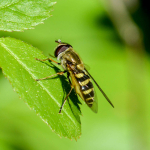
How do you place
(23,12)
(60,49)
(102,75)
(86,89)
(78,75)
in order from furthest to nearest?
1. (102,75)
2. (60,49)
3. (78,75)
4. (86,89)
5. (23,12)

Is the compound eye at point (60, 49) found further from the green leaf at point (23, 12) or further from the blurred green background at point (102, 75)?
the blurred green background at point (102, 75)

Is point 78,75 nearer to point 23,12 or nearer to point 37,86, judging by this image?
point 37,86

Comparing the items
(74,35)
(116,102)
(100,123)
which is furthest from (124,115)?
(74,35)

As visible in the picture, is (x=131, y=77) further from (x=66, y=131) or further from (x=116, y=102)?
(x=66, y=131)

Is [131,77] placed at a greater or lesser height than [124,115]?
greater

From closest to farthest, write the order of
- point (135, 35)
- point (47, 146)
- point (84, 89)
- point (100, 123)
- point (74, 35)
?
point (84, 89) < point (47, 146) < point (100, 123) < point (74, 35) < point (135, 35)

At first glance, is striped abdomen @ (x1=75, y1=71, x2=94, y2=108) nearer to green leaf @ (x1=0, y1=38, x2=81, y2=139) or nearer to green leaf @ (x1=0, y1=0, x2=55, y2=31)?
green leaf @ (x1=0, y1=38, x2=81, y2=139)

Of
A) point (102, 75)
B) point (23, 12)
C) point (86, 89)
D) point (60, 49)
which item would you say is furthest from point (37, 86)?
point (102, 75)

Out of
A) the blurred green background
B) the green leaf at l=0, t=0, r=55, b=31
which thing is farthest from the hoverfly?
the blurred green background

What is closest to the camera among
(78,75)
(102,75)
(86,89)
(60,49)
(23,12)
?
(23,12)
